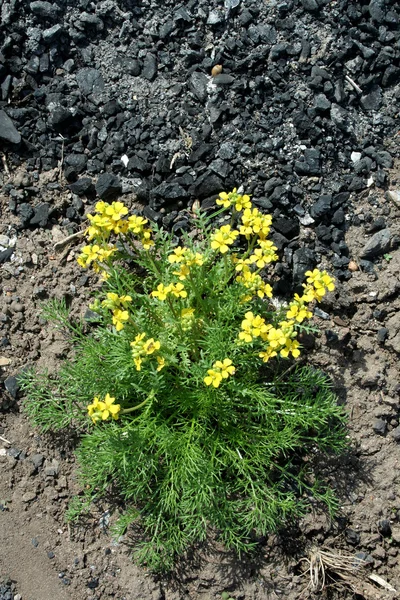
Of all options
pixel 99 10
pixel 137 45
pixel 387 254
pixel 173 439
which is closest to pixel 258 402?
pixel 173 439

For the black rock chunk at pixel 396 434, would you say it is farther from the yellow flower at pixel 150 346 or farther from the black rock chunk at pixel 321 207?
the yellow flower at pixel 150 346

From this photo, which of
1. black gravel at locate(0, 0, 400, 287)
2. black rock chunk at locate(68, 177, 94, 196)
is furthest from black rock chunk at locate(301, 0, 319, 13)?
→ black rock chunk at locate(68, 177, 94, 196)

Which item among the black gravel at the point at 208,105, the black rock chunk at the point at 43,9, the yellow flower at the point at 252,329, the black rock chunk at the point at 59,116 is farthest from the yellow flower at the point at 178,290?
the black rock chunk at the point at 43,9

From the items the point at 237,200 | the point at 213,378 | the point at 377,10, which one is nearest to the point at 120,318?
the point at 213,378

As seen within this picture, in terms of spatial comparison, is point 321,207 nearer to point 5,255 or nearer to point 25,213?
point 25,213

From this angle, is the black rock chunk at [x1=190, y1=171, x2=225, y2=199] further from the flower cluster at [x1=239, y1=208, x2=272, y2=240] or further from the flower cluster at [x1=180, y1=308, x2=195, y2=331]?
the flower cluster at [x1=180, y1=308, x2=195, y2=331]
